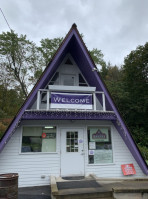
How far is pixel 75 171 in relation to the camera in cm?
658

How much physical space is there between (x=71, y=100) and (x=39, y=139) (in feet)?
7.86

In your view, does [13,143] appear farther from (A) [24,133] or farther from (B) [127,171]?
(B) [127,171]

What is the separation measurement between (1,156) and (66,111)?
3.39 meters

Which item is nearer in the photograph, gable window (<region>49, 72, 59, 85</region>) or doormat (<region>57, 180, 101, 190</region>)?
doormat (<region>57, 180, 101, 190</region>)

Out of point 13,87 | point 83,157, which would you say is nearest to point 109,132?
point 83,157

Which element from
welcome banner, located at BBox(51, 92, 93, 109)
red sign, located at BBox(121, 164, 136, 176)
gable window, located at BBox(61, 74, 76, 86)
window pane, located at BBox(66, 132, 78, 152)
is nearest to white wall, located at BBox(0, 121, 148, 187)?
red sign, located at BBox(121, 164, 136, 176)

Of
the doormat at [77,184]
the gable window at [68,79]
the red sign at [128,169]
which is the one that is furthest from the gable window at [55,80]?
the red sign at [128,169]

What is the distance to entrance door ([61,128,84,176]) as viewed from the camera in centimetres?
657

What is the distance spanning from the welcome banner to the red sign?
3.25 m

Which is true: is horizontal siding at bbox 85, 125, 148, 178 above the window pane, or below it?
below

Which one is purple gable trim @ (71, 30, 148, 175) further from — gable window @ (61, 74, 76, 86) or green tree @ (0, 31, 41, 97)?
green tree @ (0, 31, 41, 97)

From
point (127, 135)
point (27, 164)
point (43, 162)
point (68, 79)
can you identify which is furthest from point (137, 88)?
point (27, 164)

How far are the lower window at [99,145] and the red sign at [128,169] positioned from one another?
643mm

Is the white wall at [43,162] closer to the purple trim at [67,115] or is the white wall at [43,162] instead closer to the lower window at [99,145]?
the lower window at [99,145]
